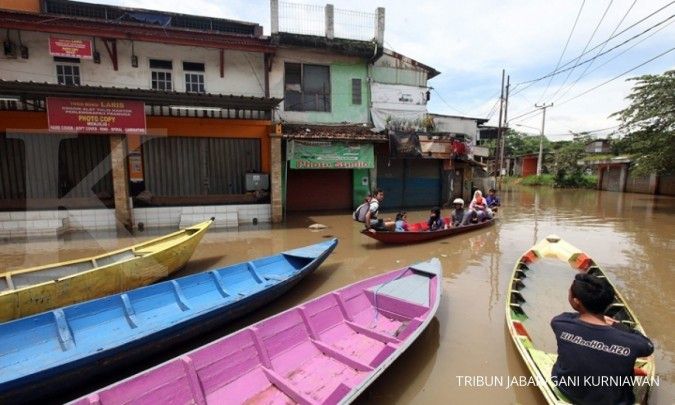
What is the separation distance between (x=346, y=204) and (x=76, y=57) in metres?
11.7

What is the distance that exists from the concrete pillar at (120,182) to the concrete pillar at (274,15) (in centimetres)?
706

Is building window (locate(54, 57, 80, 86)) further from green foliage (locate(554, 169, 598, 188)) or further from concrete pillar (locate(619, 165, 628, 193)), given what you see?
green foliage (locate(554, 169, 598, 188))

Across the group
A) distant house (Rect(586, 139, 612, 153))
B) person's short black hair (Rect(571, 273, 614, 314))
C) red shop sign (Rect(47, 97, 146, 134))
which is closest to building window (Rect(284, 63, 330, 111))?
red shop sign (Rect(47, 97, 146, 134))

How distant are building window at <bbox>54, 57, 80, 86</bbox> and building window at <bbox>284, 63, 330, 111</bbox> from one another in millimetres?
7500

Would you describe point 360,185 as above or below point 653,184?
above

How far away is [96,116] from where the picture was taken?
1030cm

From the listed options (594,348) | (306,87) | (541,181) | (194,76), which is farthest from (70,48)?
(541,181)

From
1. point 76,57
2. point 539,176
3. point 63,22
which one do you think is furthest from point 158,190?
point 539,176

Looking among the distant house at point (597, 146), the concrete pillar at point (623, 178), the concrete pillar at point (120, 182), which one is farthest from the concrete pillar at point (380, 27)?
the distant house at point (597, 146)

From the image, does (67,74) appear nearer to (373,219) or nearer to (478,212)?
(373,219)

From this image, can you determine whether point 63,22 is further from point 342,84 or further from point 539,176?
point 539,176

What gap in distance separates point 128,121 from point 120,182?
2.00m

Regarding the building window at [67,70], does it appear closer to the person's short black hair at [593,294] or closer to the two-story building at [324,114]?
the two-story building at [324,114]

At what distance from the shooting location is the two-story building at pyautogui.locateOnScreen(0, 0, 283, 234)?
418 inches
